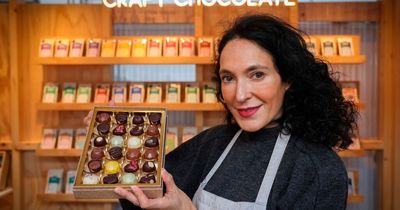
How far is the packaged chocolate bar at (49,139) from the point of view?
3502 mm

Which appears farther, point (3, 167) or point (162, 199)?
point (3, 167)

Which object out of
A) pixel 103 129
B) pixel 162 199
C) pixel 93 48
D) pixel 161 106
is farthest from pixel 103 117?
pixel 93 48

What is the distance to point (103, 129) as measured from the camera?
4.93ft

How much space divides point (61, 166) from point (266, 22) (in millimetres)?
2873

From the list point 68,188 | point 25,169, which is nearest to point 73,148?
point 68,188

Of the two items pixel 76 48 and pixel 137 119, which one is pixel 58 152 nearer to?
pixel 76 48

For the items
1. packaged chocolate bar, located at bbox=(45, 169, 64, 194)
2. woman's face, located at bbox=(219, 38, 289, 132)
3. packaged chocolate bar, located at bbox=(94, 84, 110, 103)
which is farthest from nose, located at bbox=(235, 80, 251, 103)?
packaged chocolate bar, located at bbox=(45, 169, 64, 194)

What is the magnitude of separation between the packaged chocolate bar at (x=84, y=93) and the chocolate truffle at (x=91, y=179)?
2151 mm

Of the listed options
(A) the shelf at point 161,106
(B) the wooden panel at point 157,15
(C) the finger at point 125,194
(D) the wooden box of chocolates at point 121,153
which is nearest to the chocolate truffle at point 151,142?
(D) the wooden box of chocolates at point 121,153

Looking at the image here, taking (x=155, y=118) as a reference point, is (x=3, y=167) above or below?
below

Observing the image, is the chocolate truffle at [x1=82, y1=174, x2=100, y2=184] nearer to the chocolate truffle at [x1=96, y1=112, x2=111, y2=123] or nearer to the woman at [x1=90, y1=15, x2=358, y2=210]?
the woman at [x1=90, y1=15, x2=358, y2=210]

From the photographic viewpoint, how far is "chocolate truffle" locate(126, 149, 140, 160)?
145 centimetres

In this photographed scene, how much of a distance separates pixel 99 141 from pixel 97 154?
0.05 m

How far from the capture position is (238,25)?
4.67 ft
